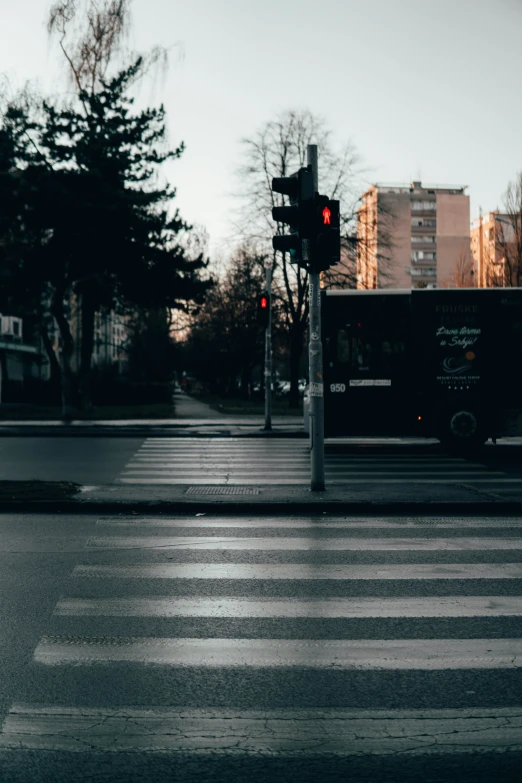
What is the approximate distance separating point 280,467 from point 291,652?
10437 mm

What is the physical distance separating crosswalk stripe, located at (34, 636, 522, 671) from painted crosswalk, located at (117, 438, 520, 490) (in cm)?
756

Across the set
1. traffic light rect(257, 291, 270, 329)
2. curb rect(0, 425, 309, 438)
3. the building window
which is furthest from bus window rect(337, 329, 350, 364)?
the building window

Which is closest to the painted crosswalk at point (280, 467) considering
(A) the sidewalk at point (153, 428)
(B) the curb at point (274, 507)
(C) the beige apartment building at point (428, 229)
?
(B) the curb at point (274, 507)

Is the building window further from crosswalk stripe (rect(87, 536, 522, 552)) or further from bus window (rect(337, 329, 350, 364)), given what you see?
crosswalk stripe (rect(87, 536, 522, 552))

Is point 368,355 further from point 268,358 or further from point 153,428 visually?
point 153,428

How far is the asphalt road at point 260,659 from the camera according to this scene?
4.02 m

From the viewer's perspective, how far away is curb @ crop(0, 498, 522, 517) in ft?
35.8

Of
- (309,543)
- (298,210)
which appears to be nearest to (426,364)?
(298,210)

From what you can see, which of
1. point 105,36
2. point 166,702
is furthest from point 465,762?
point 105,36

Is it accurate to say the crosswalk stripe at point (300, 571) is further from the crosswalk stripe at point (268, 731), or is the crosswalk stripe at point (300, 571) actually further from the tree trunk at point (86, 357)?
the tree trunk at point (86, 357)

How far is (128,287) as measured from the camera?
36250mm

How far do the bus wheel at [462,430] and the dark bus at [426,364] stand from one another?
0.8 inches

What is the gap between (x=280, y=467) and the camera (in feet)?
52.3

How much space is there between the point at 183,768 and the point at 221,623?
7.22ft
